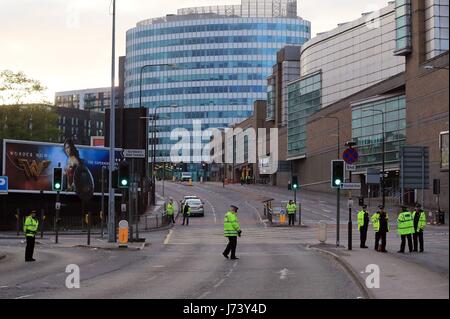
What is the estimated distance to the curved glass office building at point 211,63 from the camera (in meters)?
187

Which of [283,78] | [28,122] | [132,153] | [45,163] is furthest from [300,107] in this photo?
[132,153]

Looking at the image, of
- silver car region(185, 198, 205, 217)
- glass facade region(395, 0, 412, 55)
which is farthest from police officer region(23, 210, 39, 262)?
glass facade region(395, 0, 412, 55)

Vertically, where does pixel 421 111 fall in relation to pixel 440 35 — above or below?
below

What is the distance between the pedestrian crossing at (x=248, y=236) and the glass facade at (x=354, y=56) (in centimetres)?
5112

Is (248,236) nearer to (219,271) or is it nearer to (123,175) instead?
(123,175)

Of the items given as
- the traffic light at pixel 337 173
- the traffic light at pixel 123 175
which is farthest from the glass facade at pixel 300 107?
the traffic light at pixel 337 173

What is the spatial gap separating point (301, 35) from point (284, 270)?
174591 mm

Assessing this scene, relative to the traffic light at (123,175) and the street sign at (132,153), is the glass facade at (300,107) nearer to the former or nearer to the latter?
the street sign at (132,153)

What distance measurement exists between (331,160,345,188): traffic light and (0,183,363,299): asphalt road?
9.10ft

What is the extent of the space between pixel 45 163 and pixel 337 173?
3071cm

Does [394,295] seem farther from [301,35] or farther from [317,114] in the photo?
[301,35]

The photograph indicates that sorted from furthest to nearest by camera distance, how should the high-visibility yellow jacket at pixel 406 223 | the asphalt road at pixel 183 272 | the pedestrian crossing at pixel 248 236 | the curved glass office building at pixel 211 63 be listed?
1. the curved glass office building at pixel 211 63
2. the pedestrian crossing at pixel 248 236
3. the high-visibility yellow jacket at pixel 406 223
4. the asphalt road at pixel 183 272

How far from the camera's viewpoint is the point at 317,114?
114250 mm
